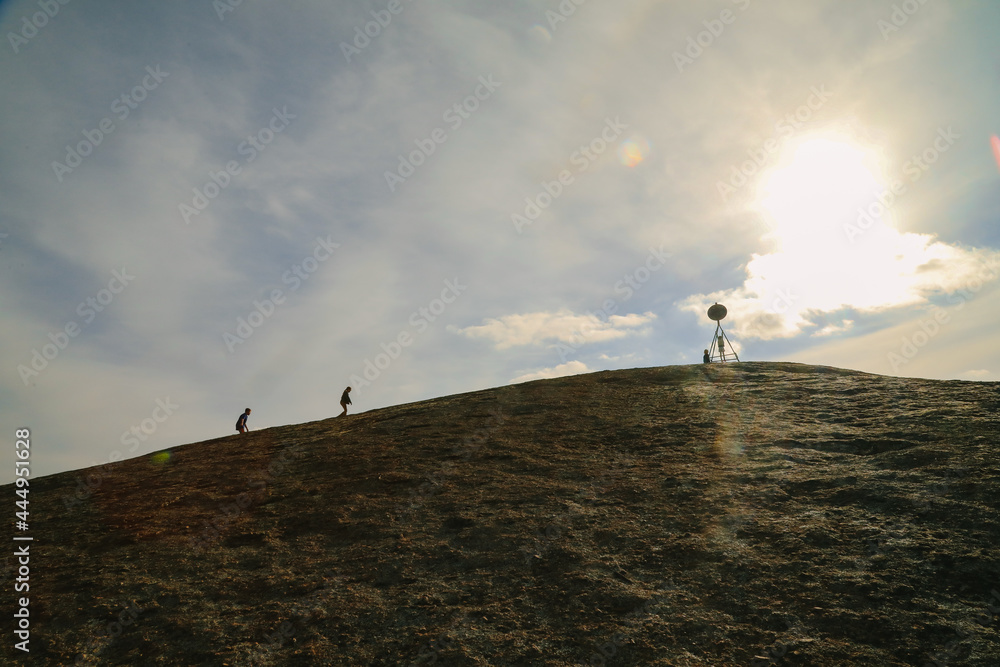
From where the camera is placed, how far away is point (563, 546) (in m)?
7.41

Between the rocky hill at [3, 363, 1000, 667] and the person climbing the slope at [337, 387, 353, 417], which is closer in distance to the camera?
the rocky hill at [3, 363, 1000, 667]

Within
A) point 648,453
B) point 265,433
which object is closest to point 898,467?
point 648,453

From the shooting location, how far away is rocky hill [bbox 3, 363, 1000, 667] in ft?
18.3

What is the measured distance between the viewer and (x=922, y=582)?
597 cm

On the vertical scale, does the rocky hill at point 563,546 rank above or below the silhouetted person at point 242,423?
below

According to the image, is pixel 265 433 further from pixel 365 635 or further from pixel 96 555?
pixel 365 635

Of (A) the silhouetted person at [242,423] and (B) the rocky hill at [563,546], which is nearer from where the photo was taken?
(B) the rocky hill at [563,546]

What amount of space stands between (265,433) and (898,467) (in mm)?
14982

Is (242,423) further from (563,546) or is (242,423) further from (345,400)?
(563,546)

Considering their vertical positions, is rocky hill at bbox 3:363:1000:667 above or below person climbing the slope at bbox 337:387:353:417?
below

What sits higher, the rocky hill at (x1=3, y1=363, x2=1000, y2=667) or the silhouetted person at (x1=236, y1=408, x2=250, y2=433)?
the silhouetted person at (x1=236, y1=408, x2=250, y2=433)

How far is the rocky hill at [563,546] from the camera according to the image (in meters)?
5.59

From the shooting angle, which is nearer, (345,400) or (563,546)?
(563,546)

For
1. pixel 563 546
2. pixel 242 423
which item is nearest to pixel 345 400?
pixel 242 423
